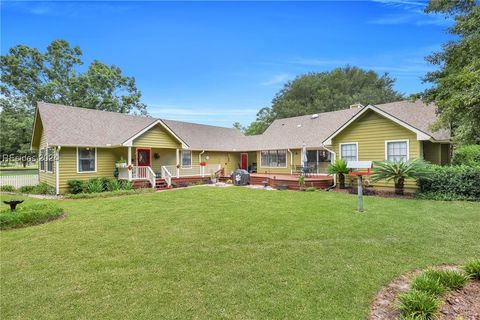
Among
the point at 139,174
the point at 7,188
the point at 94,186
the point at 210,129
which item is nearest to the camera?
the point at 94,186

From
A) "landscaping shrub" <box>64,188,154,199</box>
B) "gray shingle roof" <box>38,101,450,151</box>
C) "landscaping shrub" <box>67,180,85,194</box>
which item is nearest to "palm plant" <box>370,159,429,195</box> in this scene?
"gray shingle roof" <box>38,101,450,151</box>

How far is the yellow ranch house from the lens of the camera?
1338cm

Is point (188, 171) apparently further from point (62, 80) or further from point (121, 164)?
point (62, 80)

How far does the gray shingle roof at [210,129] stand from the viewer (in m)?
14.4

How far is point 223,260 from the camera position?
463 cm

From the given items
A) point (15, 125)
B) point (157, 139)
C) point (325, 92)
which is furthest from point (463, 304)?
point (325, 92)

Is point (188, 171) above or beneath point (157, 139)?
beneath

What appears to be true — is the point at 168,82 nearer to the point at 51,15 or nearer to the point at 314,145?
the point at 51,15

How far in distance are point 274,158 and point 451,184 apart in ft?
39.7

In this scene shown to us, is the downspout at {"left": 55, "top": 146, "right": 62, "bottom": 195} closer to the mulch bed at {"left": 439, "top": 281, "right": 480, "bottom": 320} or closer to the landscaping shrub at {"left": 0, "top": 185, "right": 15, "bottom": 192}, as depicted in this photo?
the landscaping shrub at {"left": 0, "top": 185, "right": 15, "bottom": 192}

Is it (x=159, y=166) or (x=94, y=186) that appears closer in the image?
(x=94, y=186)

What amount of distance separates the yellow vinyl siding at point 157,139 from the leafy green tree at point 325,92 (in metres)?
22.3

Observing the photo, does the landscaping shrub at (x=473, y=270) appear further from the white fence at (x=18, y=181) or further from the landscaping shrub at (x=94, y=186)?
the white fence at (x=18, y=181)

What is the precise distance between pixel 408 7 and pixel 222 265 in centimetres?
1108
